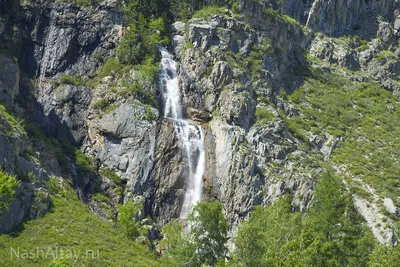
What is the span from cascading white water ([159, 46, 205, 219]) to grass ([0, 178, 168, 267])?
12.3 metres

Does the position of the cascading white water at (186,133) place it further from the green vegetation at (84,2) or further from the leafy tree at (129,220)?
the green vegetation at (84,2)

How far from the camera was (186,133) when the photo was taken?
7750cm

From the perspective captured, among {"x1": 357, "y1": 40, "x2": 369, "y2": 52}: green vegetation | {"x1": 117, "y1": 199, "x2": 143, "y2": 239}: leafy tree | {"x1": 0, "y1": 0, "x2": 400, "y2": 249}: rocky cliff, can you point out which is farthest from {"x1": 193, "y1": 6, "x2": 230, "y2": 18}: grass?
{"x1": 117, "y1": 199, "x2": 143, "y2": 239}: leafy tree

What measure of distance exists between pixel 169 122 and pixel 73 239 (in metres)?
24.4

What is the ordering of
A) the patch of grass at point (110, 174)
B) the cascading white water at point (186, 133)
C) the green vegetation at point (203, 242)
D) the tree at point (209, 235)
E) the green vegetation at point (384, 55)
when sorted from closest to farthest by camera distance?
1. the green vegetation at point (203, 242)
2. the tree at point (209, 235)
3. the patch of grass at point (110, 174)
4. the cascading white water at point (186, 133)
5. the green vegetation at point (384, 55)

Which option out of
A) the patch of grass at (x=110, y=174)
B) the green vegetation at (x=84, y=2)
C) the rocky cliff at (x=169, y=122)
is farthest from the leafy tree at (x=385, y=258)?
the green vegetation at (x=84, y=2)

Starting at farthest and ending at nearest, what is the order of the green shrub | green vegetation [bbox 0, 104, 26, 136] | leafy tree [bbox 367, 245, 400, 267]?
the green shrub < green vegetation [bbox 0, 104, 26, 136] < leafy tree [bbox 367, 245, 400, 267]

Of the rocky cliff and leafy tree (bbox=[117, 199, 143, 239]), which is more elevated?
the rocky cliff

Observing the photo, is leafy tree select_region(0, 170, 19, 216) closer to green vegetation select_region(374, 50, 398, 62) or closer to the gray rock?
the gray rock

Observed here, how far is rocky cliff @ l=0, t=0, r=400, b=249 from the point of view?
71.9m

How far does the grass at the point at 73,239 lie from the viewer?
5328 cm

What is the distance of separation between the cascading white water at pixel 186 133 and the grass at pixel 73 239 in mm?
12308

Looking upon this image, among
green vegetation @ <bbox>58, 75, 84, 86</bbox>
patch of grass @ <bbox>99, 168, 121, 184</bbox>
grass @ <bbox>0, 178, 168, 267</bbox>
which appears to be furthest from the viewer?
green vegetation @ <bbox>58, 75, 84, 86</bbox>


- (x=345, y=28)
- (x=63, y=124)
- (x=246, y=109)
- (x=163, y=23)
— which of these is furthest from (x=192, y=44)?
(x=345, y=28)
